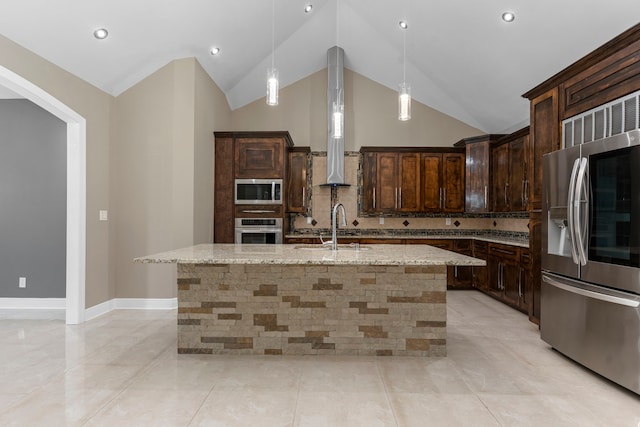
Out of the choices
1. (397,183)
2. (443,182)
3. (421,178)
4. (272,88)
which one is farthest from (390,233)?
(272,88)

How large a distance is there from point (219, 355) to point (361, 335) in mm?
1132

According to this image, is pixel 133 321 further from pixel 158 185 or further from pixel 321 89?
pixel 321 89

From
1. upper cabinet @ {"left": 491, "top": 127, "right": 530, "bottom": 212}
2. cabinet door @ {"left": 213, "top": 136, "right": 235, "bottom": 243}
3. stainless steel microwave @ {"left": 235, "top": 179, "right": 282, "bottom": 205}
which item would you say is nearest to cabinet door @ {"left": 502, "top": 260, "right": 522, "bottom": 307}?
upper cabinet @ {"left": 491, "top": 127, "right": 530, "bottom": 212}


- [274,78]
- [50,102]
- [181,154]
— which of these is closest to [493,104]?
[274,78]

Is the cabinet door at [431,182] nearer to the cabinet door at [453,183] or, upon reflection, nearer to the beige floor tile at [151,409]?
the cabinet door at [453,183]

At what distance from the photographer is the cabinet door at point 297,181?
20.4 feet

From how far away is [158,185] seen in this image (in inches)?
183

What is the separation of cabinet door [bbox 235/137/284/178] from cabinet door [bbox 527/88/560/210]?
3.18m

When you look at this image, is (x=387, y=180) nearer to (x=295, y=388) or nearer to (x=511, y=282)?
(x=511, y=282)

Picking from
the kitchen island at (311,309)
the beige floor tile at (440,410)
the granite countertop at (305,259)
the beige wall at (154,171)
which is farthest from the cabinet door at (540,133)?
the beige wall at (154,171)

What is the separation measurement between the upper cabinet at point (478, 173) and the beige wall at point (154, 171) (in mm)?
4035

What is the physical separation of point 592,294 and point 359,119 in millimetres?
4631

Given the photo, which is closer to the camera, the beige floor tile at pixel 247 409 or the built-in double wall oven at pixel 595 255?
the beige floor tile at pixel 247 409

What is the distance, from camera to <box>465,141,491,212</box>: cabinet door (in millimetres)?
5848
